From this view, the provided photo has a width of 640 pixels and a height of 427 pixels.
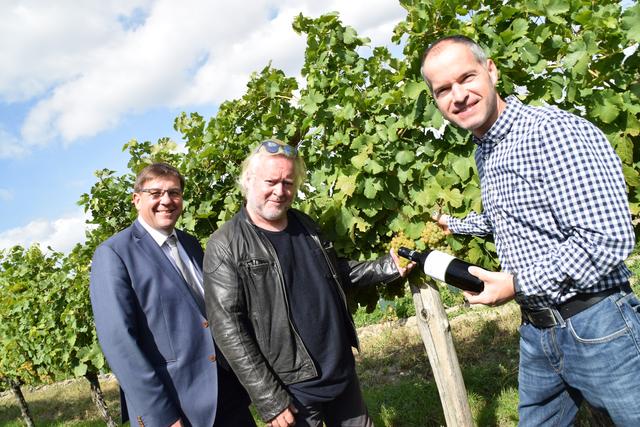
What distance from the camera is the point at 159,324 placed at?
2.53 m

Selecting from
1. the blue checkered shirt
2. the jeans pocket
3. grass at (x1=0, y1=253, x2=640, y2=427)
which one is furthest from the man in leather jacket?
grass at (x1=0, y1=253, x2=640, y2=427)

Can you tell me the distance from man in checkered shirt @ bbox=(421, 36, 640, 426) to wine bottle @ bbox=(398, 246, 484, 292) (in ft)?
0.56

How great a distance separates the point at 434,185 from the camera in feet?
9.12

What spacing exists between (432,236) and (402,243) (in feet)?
0.58

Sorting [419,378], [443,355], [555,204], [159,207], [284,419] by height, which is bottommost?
[419,378]

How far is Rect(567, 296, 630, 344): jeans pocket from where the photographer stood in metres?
1.62

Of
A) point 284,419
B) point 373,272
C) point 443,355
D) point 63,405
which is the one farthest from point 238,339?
point 63,405

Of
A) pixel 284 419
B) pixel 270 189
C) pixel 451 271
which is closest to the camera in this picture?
pixel 451 271

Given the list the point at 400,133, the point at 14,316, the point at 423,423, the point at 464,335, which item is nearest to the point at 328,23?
the point at 400,133

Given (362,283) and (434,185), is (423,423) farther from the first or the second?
(434,185)

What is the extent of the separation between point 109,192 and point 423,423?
3.57m

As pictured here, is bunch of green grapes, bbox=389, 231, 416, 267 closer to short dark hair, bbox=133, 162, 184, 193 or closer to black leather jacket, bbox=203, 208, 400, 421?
black leather jacket, bbox=203, 208, 400, 421

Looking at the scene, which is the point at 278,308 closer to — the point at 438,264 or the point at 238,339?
the point at 238,339

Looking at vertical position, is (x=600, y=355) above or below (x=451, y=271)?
below
